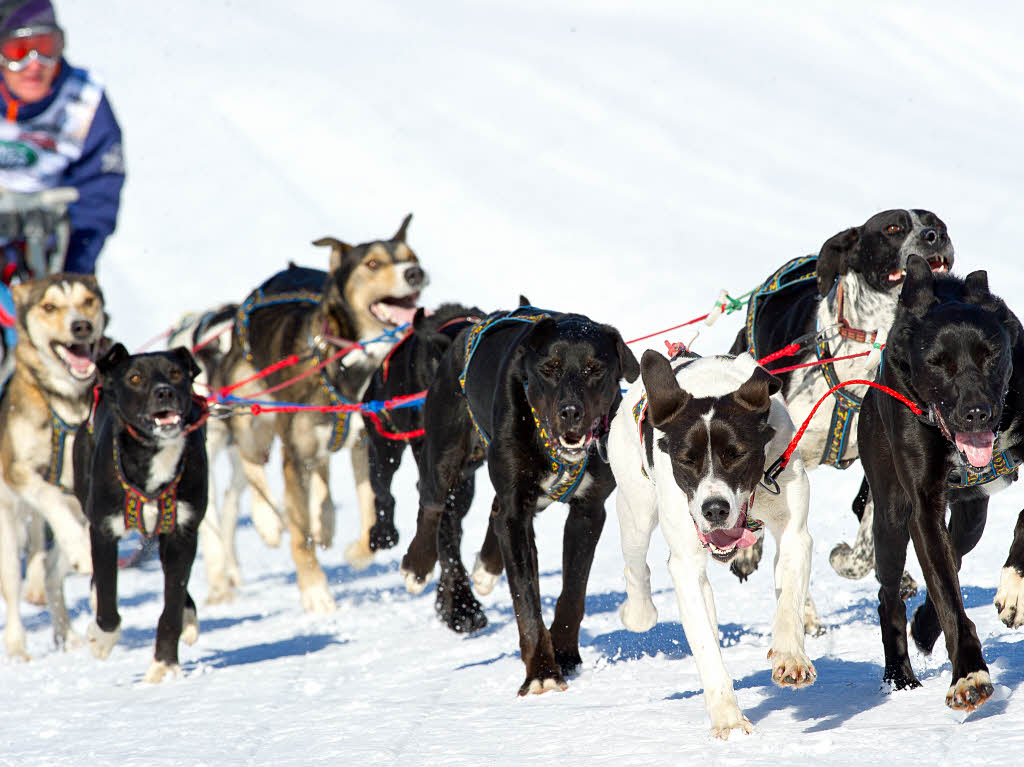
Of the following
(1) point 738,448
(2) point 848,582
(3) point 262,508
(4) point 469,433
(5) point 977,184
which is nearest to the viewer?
(1) point 738,448

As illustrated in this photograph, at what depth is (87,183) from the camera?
8.12 m

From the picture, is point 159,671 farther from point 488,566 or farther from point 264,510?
point 264,510

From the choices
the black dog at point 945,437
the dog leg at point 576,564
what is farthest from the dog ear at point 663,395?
the dog leg at point 576,564

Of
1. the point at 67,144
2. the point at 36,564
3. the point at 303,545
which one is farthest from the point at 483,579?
the point at 67,144

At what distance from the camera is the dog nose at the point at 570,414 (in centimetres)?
418

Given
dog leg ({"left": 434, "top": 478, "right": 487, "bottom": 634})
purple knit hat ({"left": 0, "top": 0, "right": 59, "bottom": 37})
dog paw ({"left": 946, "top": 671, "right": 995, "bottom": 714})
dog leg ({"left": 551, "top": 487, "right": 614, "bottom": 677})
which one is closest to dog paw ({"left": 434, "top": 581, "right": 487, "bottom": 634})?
dog leg ({"left": 434, "top": 478, "right": 487, "bottom": 634})

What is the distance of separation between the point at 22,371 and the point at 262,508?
1672 millimetres

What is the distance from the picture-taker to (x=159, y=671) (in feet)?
17.4

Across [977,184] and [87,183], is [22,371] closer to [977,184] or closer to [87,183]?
[87,183]

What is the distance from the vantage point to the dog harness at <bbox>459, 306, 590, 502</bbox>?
4.48m

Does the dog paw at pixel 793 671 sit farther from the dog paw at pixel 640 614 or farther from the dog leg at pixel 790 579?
the dog paw at pixel 640 614

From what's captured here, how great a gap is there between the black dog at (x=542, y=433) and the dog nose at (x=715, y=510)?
902mm

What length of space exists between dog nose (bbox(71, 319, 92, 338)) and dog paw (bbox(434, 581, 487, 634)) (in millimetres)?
2253

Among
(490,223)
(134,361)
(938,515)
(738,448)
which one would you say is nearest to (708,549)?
(738,448)
